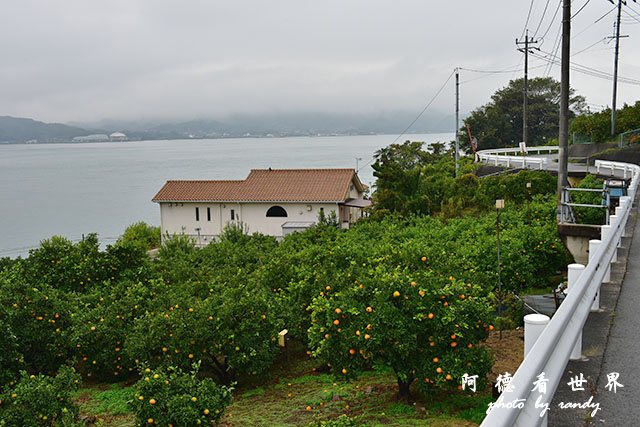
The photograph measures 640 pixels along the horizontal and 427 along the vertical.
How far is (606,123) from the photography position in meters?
36.9

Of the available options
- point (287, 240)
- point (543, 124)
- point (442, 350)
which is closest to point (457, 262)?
point (442, 350)

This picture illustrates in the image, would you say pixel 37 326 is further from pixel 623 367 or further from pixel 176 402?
pixel 623 367

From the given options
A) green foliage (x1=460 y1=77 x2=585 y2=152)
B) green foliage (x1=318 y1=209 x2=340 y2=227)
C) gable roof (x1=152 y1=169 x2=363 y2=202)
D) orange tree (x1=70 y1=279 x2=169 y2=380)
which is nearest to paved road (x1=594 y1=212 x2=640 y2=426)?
orange tree (x1=70 y1=279 x2=169 y2=380)

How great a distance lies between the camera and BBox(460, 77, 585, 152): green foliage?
62.5 meters

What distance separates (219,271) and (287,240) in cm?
459

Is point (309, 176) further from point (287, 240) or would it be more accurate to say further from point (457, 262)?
point (457, 262)

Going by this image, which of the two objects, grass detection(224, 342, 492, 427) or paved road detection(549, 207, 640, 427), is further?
grass detection(224, 342, 492, 427)

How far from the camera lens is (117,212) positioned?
82.1 meters

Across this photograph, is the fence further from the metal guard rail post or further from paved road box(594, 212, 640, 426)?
the metal guard rail post

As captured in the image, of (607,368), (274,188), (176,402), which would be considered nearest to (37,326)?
(176,402)

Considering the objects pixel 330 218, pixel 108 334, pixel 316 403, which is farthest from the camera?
pixel 330 218

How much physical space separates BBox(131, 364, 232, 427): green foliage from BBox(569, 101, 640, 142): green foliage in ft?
114

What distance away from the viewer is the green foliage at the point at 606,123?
115ft

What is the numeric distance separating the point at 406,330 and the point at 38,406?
18.3 feet
